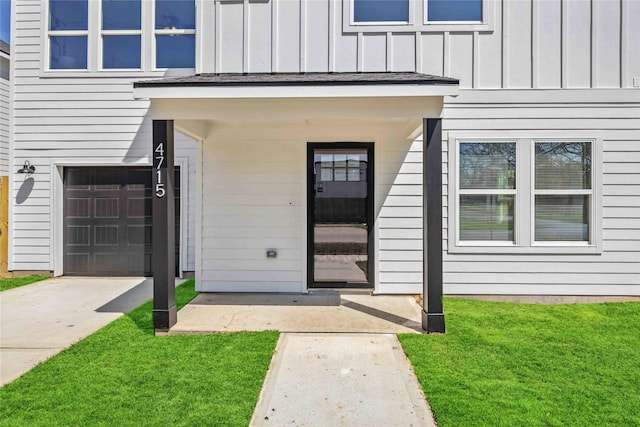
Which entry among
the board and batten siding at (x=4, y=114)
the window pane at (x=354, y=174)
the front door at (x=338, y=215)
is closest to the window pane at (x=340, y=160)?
the front door at (x=338, y=215)

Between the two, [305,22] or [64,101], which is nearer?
[305,22]

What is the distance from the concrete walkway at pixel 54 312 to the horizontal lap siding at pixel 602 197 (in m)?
5.01

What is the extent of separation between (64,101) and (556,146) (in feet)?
27.1

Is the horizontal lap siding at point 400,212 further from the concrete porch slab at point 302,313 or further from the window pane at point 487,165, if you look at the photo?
the window pane at point 487,165

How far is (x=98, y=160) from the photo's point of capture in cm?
684

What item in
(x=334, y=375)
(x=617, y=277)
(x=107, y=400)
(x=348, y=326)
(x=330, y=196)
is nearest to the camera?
(x=107, y=400)

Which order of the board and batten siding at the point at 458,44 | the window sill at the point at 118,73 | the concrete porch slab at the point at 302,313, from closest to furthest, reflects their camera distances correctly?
the concrete porch slab at the point at 302,313 < the board and batten siding at the point at 458,44 < the window sill at the point at 118,73

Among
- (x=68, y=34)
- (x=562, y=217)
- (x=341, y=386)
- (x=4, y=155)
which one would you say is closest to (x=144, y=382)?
(x=341, y=386)

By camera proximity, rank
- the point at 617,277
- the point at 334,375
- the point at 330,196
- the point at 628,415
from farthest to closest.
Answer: the point at 330,196
the point at 617,277
the point at 334,375
the point at 628,415

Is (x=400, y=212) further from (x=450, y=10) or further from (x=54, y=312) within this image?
(x=54, y=312)

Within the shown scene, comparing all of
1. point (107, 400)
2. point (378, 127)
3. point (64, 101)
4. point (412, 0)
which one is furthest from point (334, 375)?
point (64, 101)

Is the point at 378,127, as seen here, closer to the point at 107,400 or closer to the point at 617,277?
the point at 617,277

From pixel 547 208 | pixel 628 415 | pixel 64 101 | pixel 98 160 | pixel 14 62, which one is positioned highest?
pixel 14 62

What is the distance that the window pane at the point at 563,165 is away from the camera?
5.37 m
